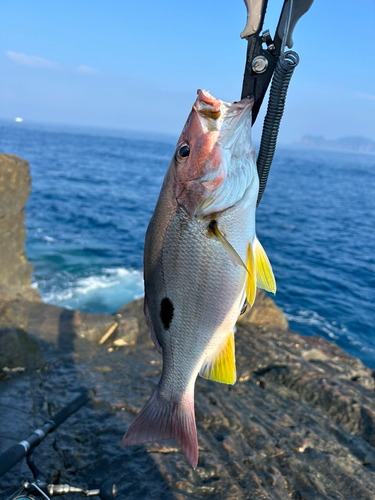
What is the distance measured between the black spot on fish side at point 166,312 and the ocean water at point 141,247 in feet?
32.8

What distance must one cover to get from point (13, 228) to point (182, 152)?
816 cm

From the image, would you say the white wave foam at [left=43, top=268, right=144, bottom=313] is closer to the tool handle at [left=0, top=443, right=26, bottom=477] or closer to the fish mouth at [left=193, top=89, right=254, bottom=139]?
the tool handle at [left=0, top=443, right=26, bottom=477]

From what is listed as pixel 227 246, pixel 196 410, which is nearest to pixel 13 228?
pixel 196 410

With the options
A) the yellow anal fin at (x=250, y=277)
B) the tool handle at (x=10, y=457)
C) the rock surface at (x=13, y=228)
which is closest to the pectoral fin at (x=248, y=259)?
the yellow anal fin at (x=250, y=277)

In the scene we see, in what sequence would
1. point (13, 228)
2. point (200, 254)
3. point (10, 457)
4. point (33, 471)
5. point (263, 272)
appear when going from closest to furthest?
point (200, 254) < point (263, 272) < point (10, 457) < point (33, 471) < point (13, 228)

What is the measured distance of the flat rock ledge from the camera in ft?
13.4

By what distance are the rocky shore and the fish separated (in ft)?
7.06

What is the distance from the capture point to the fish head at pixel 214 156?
201cm

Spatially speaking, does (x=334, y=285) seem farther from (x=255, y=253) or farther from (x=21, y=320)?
(x=255, y=253)

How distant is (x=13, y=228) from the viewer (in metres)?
9.11

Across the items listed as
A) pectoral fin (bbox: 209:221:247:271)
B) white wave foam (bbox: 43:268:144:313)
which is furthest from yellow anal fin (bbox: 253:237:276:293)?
white wave foam (bbox: 43:268:144:313)

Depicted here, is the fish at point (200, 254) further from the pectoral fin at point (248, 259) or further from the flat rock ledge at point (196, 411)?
Result: the flat rock ledge at point (196, 411)

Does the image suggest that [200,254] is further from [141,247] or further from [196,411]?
[141,247]

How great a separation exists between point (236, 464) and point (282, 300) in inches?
460
